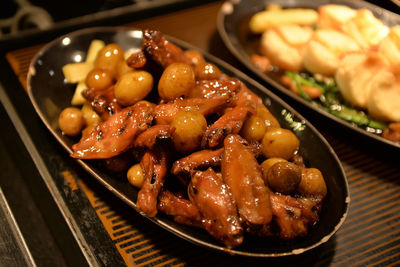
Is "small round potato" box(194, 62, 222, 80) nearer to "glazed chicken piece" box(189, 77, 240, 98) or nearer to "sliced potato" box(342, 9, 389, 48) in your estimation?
"glazed chicken piece" box(189, 77, 240, 98)

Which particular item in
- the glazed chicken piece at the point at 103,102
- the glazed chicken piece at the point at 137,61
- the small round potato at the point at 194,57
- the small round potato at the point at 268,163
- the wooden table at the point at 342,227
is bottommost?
the wooden table at the point at 342,227

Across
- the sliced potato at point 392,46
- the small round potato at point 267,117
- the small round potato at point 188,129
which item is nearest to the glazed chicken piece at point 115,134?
the small round potato at point 188,129

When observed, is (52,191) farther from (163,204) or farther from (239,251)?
(239,251)

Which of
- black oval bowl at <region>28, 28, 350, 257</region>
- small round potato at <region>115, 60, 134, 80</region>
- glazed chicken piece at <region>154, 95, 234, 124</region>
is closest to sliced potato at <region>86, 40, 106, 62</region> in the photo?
black oval bowl at <region>28, 28, 350, 257</region>

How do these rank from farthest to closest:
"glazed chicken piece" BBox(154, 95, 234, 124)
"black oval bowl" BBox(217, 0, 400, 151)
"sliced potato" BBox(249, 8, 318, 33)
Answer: "sliced potato" BBox(249, 8, 318, 33)
"black oval bowl" BBox(217, 0, 400, 151)
"glazed chicken piece" BBox(154, 95, 234, 124)

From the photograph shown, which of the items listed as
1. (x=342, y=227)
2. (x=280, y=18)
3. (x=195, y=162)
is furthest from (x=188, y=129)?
(x=280, y=18)

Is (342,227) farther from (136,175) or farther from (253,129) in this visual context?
(136,175)

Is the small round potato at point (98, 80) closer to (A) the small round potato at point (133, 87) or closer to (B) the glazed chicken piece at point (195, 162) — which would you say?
(A) the small round potato at point (133, 87)

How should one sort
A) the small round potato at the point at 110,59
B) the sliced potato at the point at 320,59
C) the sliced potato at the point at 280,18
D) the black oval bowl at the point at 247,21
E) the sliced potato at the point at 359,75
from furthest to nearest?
the sliced potato at the point at 280,18 → the sliced potato at the point at 320,59 → the black oval bowl at the point at 247,21 → the sliced potato at the point at 359,75 → the small round potato at the point at 110,59
